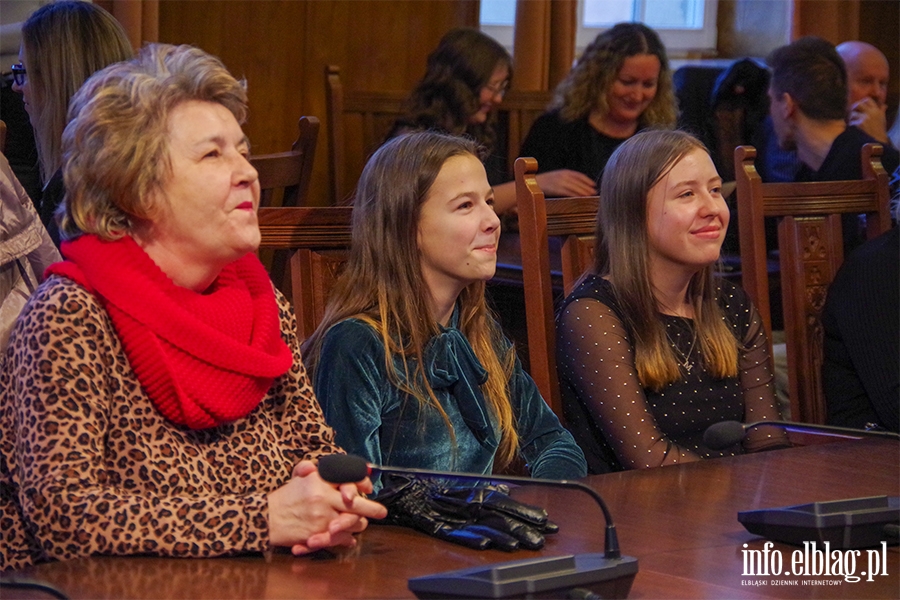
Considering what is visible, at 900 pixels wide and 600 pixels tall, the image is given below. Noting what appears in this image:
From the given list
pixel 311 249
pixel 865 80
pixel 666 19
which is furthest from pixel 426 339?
pixel 666 19

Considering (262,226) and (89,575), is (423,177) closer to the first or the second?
(262,226)

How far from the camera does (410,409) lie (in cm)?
191

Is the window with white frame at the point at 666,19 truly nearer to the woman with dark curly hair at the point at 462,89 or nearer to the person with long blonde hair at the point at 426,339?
the woman with dark curly hair at the point at 462,89

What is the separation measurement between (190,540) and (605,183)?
136cm

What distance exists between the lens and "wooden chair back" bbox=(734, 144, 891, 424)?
270 centimetres

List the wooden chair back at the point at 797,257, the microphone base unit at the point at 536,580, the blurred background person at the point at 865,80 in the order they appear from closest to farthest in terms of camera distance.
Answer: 1. the microphone base unit at the point at 536,580
2. the wooden chair back at the point at 797,257
3. the blurred background person at the point at 865,80

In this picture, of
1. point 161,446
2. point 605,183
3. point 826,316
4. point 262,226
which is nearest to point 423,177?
point 262,226

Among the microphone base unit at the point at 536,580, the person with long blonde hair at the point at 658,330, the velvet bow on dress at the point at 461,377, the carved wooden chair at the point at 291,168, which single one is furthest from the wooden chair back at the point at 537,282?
the microphone base unit at the point at 536,580

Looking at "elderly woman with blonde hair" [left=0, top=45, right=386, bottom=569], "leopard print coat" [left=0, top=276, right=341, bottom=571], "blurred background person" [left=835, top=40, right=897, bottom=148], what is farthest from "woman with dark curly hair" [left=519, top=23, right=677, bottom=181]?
"leopard print coat" [left=0, top=276, right=341, bottom=571]

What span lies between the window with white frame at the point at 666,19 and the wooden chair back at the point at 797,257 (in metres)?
2.71

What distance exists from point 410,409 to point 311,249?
40 cm

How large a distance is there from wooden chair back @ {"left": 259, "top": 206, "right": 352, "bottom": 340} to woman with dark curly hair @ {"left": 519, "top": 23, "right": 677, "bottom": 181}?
5.84 ft

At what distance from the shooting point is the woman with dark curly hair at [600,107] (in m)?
3.85

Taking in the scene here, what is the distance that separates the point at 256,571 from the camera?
52.0 inches
